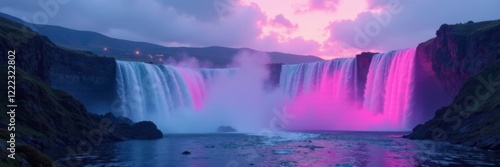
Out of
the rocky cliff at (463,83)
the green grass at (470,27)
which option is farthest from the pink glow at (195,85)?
the green grass at (470,27)

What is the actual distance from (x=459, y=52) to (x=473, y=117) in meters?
31.6

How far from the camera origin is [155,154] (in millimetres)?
49469

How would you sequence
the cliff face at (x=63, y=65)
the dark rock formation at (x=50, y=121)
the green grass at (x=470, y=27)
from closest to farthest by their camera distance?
the dark rock formation at (x=50, y=121), the cliff face at (x=63, y=65), the green grass at (x=470, y=27)

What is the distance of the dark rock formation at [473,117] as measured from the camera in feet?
180

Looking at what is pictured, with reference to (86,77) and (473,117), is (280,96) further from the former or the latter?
(473,117)

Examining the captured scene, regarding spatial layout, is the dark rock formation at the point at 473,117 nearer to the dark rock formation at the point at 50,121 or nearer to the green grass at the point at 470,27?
the green grass at the point at 470,27

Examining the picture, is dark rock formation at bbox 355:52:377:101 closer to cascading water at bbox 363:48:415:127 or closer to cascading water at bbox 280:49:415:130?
cascading water at bbox 280:49:415:130

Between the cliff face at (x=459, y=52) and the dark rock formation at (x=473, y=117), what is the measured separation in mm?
7834

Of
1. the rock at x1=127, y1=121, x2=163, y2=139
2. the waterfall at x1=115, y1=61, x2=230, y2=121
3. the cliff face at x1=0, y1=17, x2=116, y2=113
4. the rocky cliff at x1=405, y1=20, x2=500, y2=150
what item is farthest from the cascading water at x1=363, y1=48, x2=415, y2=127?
the cliff face at x1=0, y1=17, x2=116, y2=113

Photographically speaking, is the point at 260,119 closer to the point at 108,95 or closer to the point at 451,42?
the point at 108,95

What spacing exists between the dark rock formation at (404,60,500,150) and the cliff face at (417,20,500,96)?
783 cm

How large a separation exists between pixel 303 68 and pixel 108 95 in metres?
56.7

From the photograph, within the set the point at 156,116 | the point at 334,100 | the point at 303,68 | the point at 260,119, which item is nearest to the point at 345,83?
the point at 334,100

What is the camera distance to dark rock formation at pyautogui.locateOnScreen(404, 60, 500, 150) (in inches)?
2154
